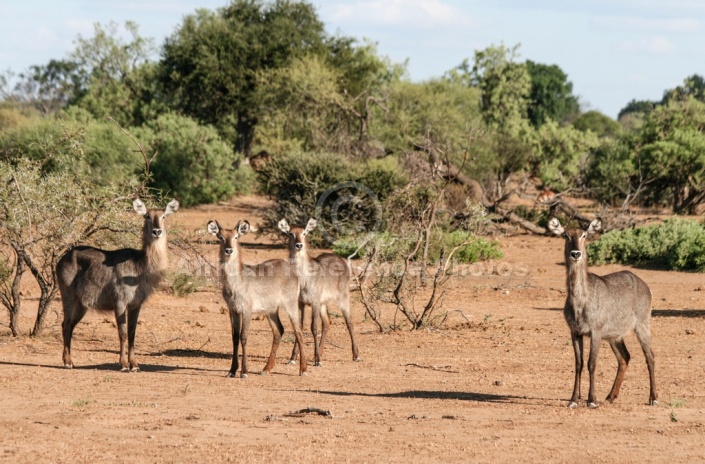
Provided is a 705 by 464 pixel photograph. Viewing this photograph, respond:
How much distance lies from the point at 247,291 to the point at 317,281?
4.65 feet

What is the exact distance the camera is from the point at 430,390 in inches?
383

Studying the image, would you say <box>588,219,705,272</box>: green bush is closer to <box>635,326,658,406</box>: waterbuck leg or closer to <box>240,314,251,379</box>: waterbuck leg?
<box>635,326,658,406</box>: waterbuck leg

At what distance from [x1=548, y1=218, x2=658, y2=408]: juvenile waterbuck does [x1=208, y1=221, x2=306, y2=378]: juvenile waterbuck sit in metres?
3.28

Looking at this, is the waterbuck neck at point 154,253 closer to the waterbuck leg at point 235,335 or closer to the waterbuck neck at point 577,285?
the waterbuck leg at point 235,335

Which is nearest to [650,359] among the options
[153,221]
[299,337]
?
[299,337]

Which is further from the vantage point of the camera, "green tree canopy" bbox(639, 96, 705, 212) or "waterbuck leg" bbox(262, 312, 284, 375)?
"green tree canopy" bbox(639, 96, 705, 212)

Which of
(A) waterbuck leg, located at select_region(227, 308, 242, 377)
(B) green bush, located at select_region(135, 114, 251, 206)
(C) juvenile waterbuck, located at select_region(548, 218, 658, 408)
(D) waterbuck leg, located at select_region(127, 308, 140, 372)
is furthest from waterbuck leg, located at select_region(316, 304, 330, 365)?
(B) green bush, located at select_region(135, 114, 251, 206)

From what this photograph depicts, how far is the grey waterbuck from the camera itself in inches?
467

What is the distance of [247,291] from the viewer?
10828mm

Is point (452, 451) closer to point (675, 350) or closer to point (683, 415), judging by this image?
point (683, 415)

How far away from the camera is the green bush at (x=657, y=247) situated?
20.8 m

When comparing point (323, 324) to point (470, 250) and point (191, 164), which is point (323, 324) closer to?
point (470, 250)

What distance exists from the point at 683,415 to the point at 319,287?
508 cm

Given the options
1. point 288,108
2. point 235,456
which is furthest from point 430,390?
point 288,108
